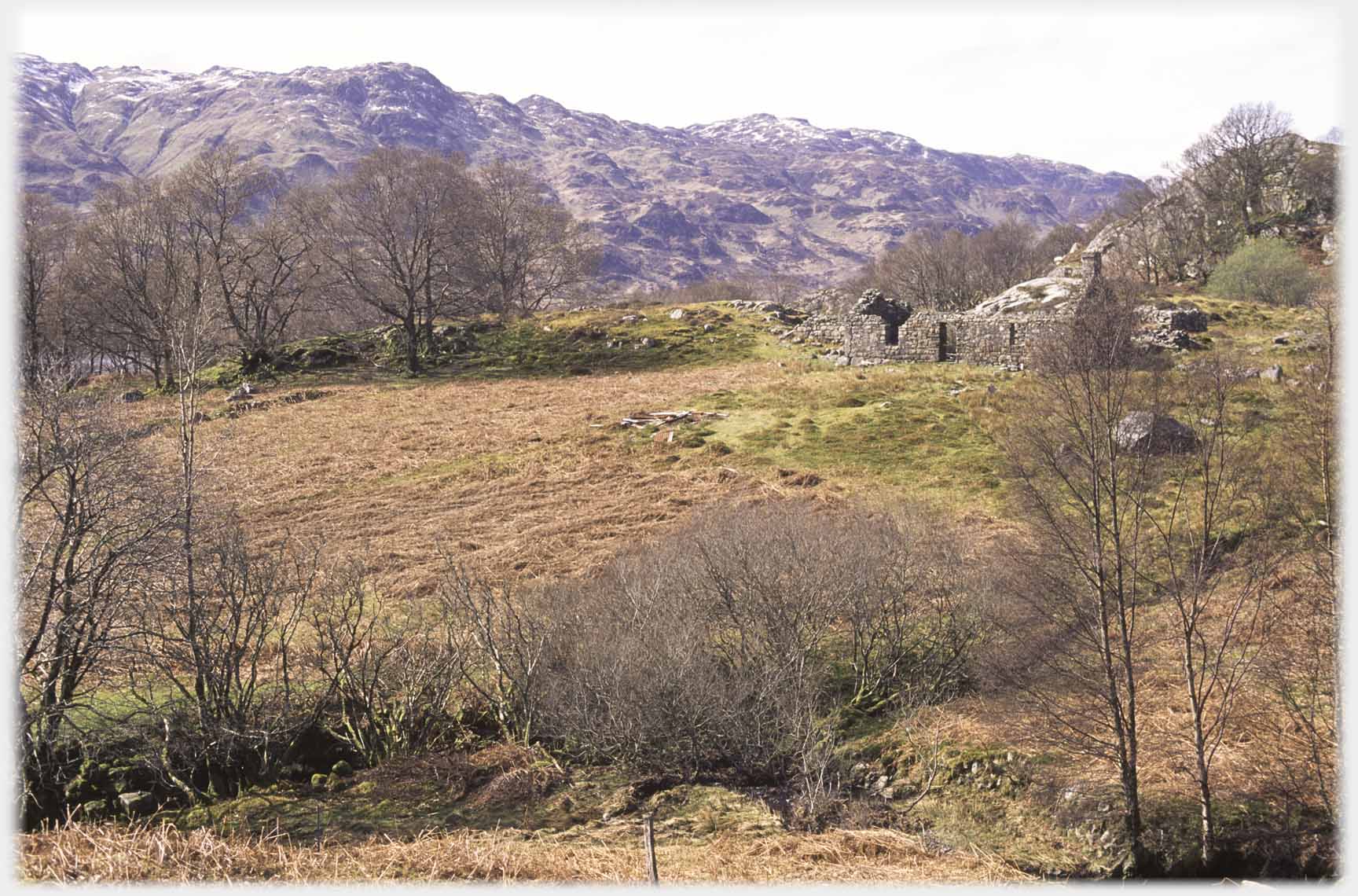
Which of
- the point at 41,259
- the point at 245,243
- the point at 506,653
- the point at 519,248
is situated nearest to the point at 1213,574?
the point at 506,653

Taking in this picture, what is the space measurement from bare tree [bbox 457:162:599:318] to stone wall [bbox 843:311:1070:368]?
22.5 meters

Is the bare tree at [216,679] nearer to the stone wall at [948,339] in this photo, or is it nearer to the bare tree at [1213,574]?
the bare tree at [1213,574]

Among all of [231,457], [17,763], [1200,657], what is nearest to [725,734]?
[1200,657]

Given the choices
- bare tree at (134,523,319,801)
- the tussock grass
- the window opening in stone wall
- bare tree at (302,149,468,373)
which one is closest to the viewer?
the tussock grass

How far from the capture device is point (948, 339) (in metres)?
30.5

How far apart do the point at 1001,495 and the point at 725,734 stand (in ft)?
31.0

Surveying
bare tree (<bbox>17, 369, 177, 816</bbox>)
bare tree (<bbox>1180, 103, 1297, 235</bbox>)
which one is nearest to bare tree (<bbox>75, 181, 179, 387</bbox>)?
bare tree (<bbox>17, 369, 177, 816</bbox>)

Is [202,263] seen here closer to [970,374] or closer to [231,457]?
[231,457]

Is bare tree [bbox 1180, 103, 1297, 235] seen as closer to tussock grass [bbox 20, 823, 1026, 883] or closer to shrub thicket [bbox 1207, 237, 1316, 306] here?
shrub thicket [bbox 1207, 237, 1316, 306]

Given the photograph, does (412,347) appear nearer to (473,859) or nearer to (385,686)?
(385,686)

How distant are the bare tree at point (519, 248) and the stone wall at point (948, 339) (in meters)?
22.5

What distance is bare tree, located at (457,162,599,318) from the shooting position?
4803 cm

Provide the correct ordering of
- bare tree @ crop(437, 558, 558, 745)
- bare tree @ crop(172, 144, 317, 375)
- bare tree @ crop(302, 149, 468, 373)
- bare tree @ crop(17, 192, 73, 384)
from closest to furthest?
bare tree @ crop(437, 558, 558, 745) < bare tree @ crop(17, 192, 73, 384) < bare tree @ crop(302, 149, 468, 373) < bare tree @ crop(172, 144, 317, 375)

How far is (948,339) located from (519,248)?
31.2 m
